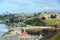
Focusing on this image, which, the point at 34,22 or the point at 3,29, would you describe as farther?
the point at 34,22

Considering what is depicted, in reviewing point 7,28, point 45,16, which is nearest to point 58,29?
point 45,16

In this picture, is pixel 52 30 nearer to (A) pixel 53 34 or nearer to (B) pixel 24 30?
(A) pixel 53 34

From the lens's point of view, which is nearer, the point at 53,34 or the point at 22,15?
the point at 53,34

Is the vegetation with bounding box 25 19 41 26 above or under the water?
above

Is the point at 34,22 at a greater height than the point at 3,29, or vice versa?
the point at 34,22

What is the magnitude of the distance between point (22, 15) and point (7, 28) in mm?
452

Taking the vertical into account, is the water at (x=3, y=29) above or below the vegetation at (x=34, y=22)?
below

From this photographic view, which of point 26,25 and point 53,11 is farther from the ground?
point 53,11

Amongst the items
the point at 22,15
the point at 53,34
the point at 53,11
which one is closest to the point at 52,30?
the point at 53,34

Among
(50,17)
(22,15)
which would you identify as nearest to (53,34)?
(50,17)

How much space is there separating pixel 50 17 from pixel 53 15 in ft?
0.26

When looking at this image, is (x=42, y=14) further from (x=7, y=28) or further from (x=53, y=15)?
(x=7, y=28)

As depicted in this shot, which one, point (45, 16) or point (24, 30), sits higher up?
point (45, 16)

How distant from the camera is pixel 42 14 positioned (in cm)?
466
